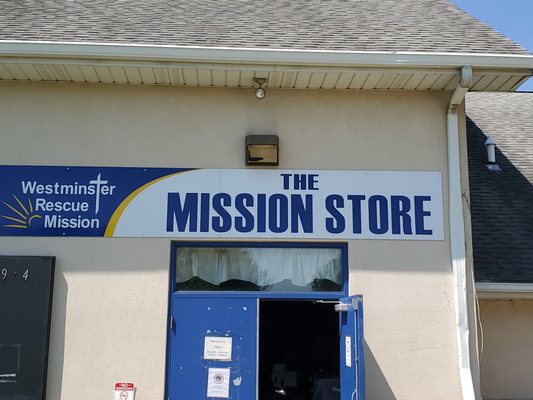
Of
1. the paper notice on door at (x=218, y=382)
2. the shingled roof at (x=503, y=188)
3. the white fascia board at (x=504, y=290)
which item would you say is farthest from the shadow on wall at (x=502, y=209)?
the paper notice on door at (x=218, y=382)

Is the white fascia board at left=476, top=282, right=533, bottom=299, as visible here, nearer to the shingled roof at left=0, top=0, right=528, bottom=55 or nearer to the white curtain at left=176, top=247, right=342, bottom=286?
the white curtain at left=176, top=247, right=342, bottom=286

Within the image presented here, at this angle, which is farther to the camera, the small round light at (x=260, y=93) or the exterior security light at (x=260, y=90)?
the small round light at (x=260, y=93)

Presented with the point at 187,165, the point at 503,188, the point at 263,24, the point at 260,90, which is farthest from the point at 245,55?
the point at 503,188

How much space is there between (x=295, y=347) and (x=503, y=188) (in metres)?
4.68

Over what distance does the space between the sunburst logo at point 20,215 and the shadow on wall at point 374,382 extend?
3803 mm

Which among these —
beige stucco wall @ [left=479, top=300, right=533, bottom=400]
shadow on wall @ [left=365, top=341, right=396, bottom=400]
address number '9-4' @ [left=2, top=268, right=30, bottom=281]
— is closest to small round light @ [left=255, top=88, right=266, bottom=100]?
shadow on wall @ [left=365, top=341, right=396, bottom=400]

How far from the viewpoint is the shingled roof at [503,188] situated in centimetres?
830

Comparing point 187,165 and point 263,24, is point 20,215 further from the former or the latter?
point 263,24

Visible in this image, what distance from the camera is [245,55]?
22.9ft

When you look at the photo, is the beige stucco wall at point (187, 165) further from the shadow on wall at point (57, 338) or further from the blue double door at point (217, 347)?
the blue double door at point (217, 347)

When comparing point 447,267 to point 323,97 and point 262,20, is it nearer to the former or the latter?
point 323,97

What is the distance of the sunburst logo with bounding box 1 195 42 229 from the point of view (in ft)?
23.5

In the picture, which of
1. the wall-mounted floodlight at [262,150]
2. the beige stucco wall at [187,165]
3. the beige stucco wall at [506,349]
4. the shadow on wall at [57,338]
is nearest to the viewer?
the shadow on wall at [57,338]

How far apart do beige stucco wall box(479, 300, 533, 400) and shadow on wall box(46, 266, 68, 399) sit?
16.4ft
